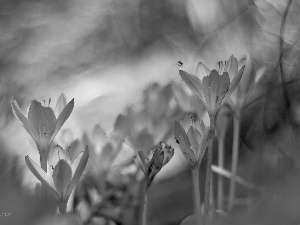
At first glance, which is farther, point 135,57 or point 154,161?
point 135,57

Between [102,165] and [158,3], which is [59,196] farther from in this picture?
[158,3]

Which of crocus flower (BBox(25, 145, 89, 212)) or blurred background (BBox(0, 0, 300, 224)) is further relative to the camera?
blurred background (BBox(0, 0, 300, 224))

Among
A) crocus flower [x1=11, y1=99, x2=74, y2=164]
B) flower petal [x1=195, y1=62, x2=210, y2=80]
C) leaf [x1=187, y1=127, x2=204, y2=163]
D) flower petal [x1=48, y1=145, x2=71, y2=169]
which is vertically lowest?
leaf [x1=187, y1=127, x2=204, y2=163]

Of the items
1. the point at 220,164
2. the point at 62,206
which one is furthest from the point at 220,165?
the point at 62,206

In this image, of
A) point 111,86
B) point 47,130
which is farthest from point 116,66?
point 47,130

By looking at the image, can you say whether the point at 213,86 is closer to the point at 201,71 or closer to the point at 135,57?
the point at 201,71

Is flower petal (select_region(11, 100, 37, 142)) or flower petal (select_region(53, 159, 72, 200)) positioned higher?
flower petal (select_region(11, 100, 37, 142))
